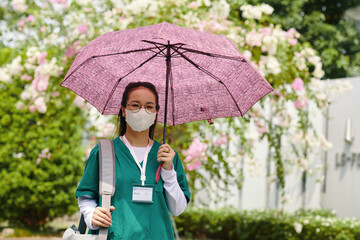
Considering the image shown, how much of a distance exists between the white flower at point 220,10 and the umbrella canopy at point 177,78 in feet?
7.78

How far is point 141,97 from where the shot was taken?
84.0 inches

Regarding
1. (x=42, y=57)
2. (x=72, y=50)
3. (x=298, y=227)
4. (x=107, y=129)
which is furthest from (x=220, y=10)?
(x=298, y=227)

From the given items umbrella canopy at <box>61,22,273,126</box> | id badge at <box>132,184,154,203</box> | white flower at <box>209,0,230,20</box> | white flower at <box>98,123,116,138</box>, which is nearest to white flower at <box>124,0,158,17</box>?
white flower at <box>209,0,230,20</box>

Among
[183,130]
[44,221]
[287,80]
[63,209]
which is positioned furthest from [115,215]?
[44,221]

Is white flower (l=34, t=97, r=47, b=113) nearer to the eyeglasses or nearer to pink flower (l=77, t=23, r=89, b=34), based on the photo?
pink flower (l=77, t=23, r=89, b=34)

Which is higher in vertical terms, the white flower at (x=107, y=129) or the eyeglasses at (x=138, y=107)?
the white flower at (x=107, y=129)

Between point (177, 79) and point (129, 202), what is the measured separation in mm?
865

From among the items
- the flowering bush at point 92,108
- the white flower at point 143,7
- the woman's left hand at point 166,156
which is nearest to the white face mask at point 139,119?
the woman's left hand at point 166,156

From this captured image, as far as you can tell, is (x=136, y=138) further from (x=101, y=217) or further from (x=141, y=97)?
(x=101, y=217)

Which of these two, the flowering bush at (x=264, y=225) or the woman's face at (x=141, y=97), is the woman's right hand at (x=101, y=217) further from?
the flowering bush at (x=264, y=225)

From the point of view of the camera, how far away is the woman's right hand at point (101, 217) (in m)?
1.88

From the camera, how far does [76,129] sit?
6926 millimetres

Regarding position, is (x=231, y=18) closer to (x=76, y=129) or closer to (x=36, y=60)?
(x=36, y=60)

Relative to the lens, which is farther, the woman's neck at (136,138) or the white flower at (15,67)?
the white flower at (15,67)
